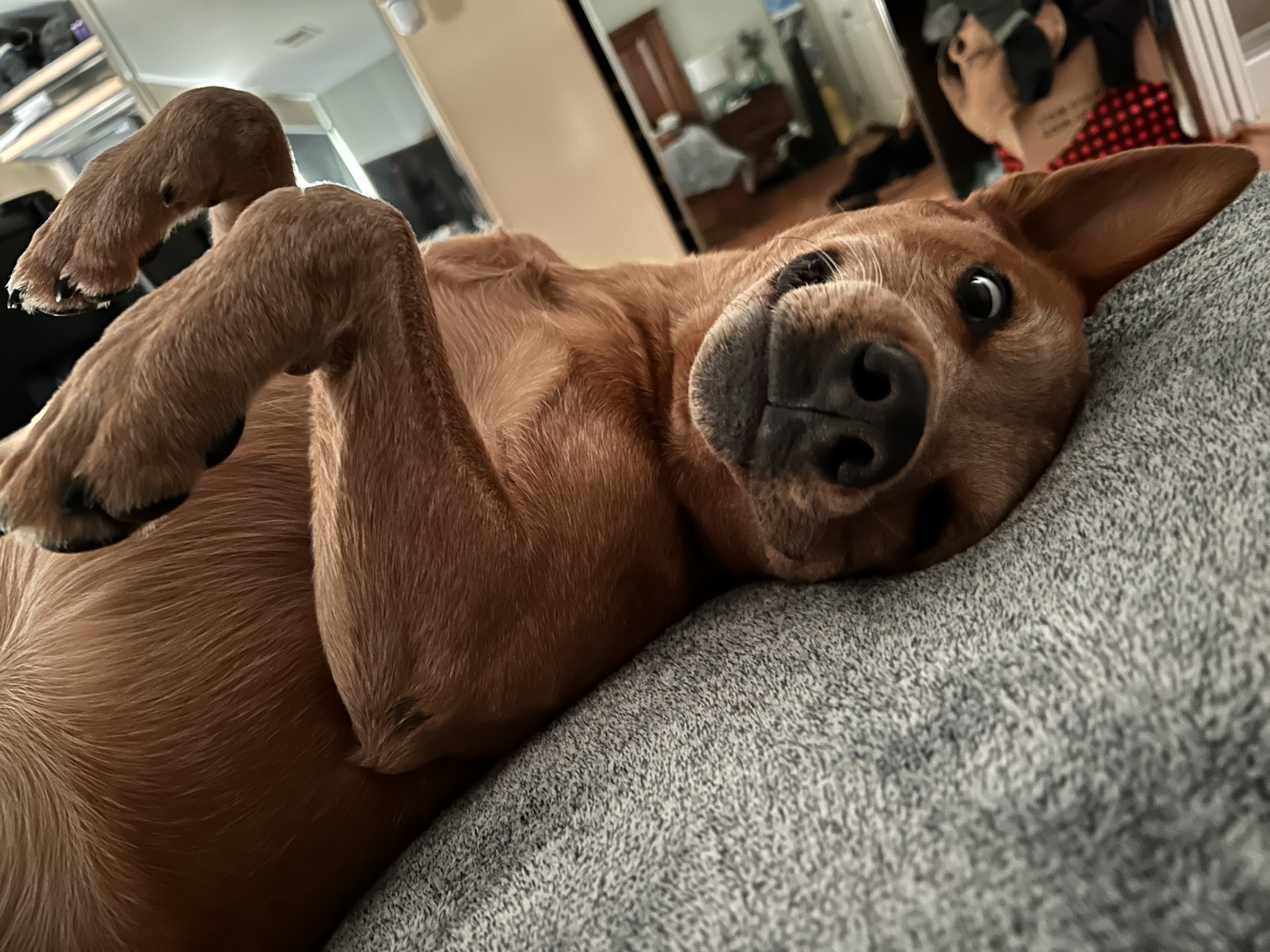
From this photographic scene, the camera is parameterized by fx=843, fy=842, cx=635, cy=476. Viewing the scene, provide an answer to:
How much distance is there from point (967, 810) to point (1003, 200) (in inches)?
54.7

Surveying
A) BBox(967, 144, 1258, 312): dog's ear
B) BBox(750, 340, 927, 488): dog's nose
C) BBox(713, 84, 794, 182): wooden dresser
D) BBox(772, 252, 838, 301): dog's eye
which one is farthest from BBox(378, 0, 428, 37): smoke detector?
BBox(750, 340, 927, 488): dog's nose

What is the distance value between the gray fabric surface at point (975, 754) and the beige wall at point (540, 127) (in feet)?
14.5

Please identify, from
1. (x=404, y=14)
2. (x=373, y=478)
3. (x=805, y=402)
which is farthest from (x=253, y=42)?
(x=805, y=402)

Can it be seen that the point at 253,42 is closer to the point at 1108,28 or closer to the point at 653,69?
the point at 653,69

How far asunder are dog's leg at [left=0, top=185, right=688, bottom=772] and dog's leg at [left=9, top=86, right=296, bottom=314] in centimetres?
38

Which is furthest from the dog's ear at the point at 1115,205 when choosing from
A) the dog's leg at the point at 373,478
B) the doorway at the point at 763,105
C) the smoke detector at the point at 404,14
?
the smoke detector at the point at 404,14

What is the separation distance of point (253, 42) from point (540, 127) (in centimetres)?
174

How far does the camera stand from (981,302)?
142cm

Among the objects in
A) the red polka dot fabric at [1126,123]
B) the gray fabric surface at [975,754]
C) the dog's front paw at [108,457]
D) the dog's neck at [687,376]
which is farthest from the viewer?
the red polka dot fabric at [1126,123]

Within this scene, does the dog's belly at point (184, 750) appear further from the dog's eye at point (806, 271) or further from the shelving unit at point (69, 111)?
the shelving unit at point (69, 111)

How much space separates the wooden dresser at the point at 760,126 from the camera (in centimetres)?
523

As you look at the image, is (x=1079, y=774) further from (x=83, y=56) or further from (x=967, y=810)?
(x=83, y=56)

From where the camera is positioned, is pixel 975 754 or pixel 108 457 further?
pixel 108 457

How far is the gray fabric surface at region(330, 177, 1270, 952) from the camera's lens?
568mm
